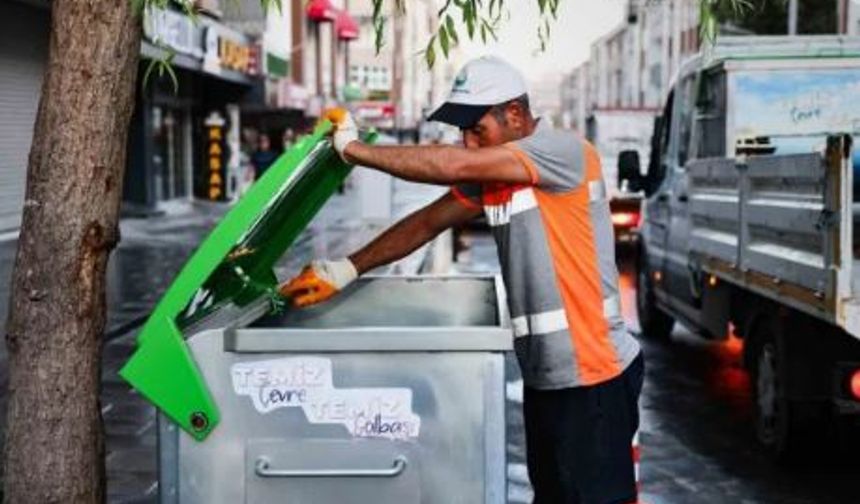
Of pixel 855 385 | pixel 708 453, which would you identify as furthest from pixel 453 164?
pixel 708 453

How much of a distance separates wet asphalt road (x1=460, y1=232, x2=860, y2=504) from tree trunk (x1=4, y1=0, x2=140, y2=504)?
8.87 feet

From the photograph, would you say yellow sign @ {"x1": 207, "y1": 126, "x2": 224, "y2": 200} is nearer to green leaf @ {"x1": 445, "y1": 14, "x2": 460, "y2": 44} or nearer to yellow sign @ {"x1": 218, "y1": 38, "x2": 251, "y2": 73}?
yellow sign @ {"x1": 218, "y1": 38, "x2": 251, "y2": 73}

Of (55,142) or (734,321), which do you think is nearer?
(55,142)

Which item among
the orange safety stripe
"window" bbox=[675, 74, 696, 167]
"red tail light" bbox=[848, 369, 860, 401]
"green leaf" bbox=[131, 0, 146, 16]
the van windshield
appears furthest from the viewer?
"window" bbox=[675, 74, 696, 167]

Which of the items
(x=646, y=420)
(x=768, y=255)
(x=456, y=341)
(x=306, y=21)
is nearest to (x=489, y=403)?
(x=456, y=341)

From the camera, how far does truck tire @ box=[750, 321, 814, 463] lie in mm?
6453

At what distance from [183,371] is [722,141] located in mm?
6725

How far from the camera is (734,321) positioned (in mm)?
8023

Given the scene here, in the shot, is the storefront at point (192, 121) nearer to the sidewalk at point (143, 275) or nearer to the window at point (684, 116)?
the sidewalk at point (143, 275)

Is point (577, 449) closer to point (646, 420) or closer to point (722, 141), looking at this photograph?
point (646, 420)

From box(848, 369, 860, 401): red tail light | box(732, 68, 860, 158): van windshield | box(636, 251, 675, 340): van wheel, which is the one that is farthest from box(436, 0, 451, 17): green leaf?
box(636, 251, 675, 340): van wheel

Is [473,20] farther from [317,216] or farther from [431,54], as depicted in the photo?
[317,216]

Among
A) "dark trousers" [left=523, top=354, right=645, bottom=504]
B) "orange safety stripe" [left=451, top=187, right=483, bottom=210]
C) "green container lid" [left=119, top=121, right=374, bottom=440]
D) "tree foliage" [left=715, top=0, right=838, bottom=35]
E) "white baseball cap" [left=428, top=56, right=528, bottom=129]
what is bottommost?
"dark trousers" [left=523, top=354, right=645, bottom=504]

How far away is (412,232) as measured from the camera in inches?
150
